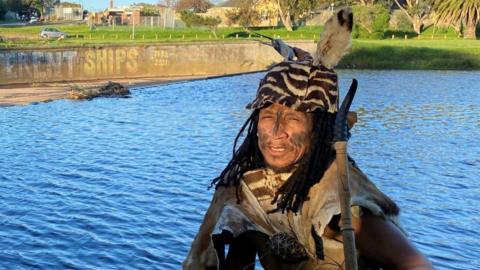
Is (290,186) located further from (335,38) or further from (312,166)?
(335,38)

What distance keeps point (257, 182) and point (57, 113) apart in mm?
23371

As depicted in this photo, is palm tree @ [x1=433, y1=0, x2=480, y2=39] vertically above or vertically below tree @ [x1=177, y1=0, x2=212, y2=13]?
above

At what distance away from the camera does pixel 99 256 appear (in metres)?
8.30

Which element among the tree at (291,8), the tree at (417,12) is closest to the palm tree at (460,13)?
the tree at (417,12)

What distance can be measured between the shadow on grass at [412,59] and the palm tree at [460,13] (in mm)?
11644

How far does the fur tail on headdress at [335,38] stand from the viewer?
2668 millimetres

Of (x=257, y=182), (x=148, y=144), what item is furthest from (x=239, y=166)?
(x=148, y=144)

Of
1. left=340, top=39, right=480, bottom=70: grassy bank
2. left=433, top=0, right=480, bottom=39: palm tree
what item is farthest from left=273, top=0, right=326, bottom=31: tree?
left=340, top=39, right=480, bottom=70: grassy bank

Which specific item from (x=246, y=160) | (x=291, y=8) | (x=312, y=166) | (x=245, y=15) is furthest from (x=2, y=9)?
(x=312, y=166)

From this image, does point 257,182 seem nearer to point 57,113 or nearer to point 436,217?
point 436,217

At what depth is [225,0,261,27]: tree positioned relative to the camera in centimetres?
6988

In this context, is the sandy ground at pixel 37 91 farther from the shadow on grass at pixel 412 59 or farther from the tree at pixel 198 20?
the tree at pixel 198 20

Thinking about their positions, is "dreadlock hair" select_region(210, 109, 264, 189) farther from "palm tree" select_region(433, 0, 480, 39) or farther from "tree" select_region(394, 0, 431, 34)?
"tree" select_region(394, 0, 431, 34)

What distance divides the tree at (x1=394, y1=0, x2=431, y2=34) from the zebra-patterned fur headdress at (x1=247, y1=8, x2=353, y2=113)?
67.3 metres
